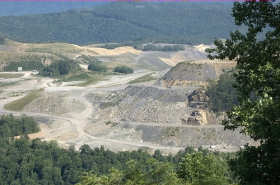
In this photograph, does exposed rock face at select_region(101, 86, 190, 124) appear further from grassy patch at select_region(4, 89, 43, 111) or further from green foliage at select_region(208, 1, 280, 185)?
green foliage at select_region(208, 1, 280, 185)

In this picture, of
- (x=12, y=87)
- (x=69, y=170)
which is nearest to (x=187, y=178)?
(x=69, y=170)

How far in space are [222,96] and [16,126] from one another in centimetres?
4580

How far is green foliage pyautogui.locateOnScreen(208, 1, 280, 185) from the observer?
20.7m

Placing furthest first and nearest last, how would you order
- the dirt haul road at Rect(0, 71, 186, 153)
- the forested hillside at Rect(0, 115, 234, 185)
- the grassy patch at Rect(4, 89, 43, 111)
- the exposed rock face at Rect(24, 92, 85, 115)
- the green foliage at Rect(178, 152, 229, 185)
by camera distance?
the grassy patch at Rect(4, 89, 43, 111)
the exposed rock face at Rect(24, 92, 85, 115)
the dirt haul road at Rect(0, 71, 186, 153)
the forested hillside at Rect(0, 115, 234, 185)
the green foliage at Rect(178, 152, 229, 185)

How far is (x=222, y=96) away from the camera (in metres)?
106

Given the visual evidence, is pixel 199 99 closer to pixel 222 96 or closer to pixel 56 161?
pixel 222 96

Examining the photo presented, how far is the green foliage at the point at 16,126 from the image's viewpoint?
112019 mm

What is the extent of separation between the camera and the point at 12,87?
18912 cm

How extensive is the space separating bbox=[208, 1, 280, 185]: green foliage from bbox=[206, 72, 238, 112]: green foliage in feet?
254

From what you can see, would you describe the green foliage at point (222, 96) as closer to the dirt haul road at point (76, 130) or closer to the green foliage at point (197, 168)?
the dirt haul road at point (76, 130)

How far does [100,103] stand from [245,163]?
354ft

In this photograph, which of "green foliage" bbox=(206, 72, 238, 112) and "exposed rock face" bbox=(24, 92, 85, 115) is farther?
"exposed rock face" bbox=(24, 92, 85, 115)

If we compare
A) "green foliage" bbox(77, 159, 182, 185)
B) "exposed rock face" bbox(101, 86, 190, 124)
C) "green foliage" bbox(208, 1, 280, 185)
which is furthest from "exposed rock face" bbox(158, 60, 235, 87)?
"green foliage" bbox(208, 1, 280, 185)

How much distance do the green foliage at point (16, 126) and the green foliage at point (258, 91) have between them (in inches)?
3632
